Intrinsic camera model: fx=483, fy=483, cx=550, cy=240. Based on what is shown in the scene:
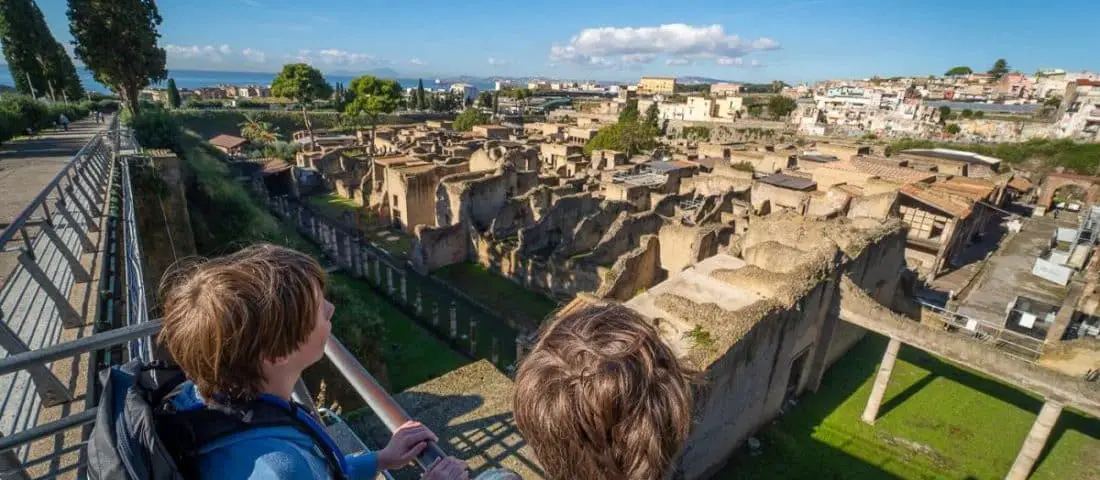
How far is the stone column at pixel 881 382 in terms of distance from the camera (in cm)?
1251

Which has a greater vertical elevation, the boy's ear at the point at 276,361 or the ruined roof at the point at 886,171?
the boy's ear at the point at 276,361

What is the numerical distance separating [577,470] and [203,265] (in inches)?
65.3

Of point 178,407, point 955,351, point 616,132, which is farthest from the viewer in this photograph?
point 616,132

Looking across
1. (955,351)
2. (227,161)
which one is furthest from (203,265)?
(227,161)

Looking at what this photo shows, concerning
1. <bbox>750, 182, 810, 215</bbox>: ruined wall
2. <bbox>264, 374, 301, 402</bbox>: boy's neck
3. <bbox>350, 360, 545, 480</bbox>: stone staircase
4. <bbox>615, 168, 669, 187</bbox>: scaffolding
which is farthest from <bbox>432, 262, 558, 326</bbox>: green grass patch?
<bbox>264, 374, 301, 402</bbox>: boy's neck

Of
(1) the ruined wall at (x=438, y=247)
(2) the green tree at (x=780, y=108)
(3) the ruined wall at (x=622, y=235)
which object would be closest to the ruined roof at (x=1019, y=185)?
(3) the ruined wall at (x=622, y=235)

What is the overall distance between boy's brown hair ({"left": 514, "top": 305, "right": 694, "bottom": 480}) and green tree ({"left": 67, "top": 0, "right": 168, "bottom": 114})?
89.6 feet

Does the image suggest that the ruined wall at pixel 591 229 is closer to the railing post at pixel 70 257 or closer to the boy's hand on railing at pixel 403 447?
the railing post at pixel 70 257

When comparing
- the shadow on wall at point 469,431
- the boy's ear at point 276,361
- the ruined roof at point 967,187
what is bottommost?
the ruined roof at point 967,187

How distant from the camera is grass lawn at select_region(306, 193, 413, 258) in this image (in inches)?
1026

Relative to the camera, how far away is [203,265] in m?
1.90

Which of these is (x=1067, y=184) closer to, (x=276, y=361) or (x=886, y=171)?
(x=886, y=171)

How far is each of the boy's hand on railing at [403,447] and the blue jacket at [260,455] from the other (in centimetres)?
38

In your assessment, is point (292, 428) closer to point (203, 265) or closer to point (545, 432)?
point (203, 265)
